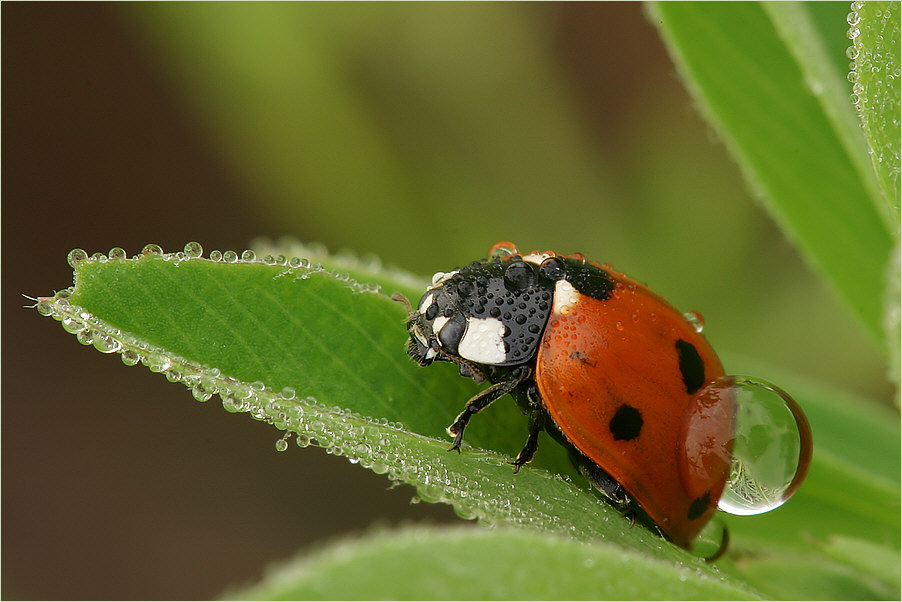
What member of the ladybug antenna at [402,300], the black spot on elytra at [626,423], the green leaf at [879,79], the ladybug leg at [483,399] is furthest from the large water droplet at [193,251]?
the green leaf at [879,79]

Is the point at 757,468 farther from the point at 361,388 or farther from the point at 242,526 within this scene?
the point at 242,526

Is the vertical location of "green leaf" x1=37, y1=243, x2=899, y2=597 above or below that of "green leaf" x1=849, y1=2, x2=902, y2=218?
below

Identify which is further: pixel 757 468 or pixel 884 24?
pixel 757 468

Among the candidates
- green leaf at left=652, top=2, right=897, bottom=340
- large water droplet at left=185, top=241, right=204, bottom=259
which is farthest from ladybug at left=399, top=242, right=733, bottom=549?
green leaf at left=652, top=2, right=897, bottom=340

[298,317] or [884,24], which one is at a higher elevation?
[884,24]

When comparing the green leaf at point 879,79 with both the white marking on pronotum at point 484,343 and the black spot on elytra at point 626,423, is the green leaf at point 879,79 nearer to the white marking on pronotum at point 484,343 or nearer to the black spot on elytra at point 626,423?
the black spot on elytra at point 626,423

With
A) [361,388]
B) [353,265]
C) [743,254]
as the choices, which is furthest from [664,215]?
[361,388]

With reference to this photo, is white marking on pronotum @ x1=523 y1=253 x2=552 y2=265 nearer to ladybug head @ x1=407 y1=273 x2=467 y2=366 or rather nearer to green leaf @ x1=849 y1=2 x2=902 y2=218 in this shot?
ladybug head @ x1=407 y1=273 x2=467 y2=366
